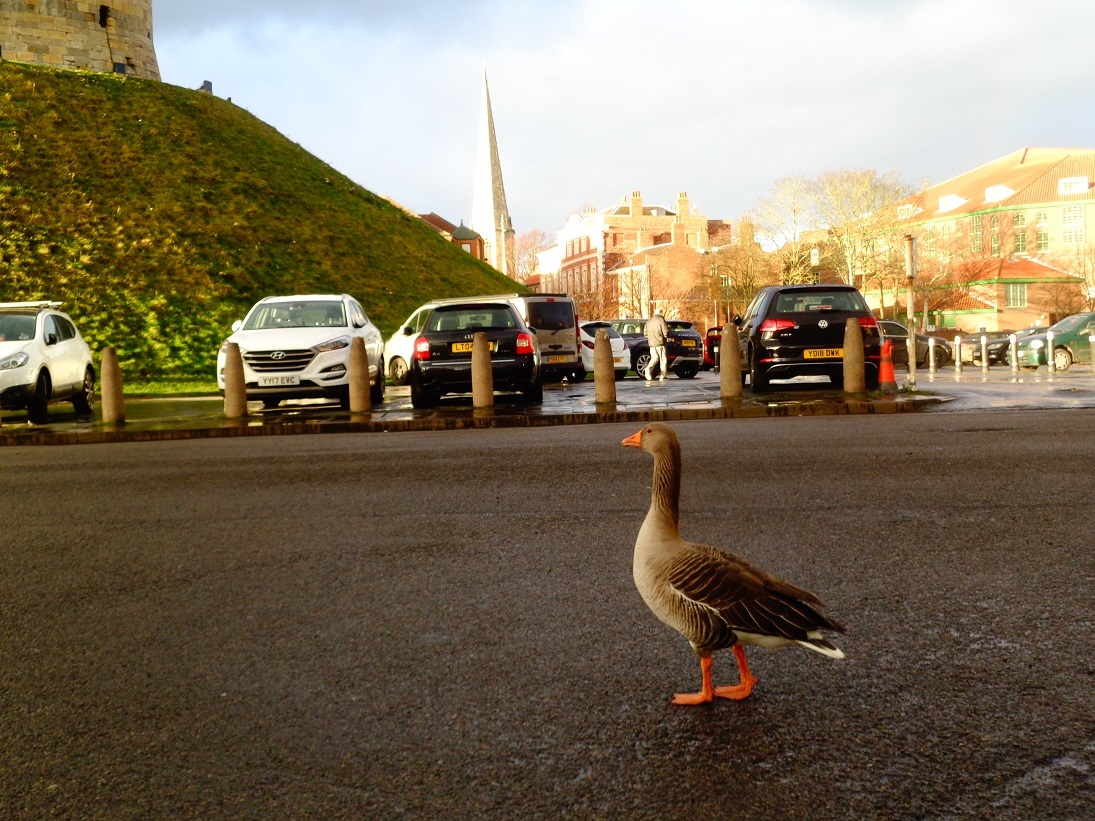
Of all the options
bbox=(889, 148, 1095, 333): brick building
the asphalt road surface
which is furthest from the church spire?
the asphalt road surface

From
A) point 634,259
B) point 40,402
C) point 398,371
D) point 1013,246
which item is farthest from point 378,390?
point 634,259

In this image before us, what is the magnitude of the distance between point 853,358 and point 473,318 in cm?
641

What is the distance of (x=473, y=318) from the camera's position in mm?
18625

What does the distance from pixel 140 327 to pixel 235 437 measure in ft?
65.5

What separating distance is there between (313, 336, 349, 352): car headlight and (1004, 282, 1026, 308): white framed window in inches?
2666

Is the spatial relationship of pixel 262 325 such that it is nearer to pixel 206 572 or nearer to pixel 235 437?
pixel 235 437

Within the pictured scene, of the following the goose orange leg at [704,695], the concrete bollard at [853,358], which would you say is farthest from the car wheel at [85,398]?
the goose orange leg at [704,695]

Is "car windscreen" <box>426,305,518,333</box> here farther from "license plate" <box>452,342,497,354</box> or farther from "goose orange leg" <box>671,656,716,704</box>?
"goose orange leg" <box>671,656,716,704</box>

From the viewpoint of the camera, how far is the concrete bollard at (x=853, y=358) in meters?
17.6

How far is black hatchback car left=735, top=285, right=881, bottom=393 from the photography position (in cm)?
1822

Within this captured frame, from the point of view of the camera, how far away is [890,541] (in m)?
6.41

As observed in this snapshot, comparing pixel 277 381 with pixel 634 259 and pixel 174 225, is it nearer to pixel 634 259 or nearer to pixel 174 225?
pixel 174 225

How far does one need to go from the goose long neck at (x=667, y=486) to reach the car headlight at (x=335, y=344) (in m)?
14.7

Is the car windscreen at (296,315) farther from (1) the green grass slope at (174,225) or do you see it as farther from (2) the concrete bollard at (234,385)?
(1) the green grass slope at (174,225)
